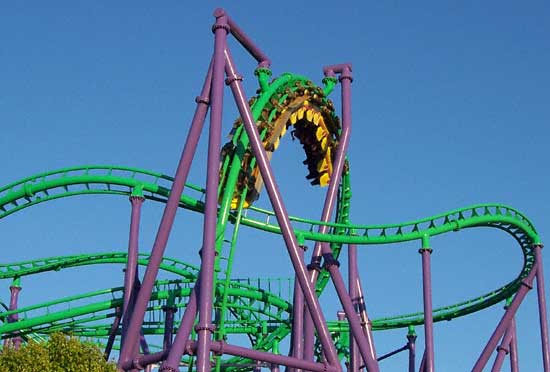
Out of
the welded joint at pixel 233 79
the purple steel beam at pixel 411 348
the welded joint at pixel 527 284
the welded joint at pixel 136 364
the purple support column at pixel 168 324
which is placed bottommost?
the welded joint at pixel 136 364

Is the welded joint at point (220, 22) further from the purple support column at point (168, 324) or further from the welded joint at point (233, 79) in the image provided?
the purple support column at point (168, 324)

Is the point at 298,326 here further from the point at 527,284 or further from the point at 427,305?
the point at 527,284

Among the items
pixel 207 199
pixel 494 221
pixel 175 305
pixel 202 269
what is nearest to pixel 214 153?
pixel 207 199

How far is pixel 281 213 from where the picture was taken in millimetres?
14938

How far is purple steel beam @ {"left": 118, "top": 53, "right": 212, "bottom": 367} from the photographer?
14508 millimetres

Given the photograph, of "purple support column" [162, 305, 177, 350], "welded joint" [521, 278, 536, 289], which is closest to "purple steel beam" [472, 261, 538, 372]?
"welded joint" [521, 278, 536, 289]

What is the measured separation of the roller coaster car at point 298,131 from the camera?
54.0 feet

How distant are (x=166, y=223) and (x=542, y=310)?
25.8ft

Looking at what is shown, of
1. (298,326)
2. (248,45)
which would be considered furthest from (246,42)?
(298,326)

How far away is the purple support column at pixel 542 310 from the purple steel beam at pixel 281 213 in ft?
18.1

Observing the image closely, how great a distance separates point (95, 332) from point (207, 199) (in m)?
6.89

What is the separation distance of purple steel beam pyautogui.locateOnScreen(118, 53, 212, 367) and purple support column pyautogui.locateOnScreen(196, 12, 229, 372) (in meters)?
0.48

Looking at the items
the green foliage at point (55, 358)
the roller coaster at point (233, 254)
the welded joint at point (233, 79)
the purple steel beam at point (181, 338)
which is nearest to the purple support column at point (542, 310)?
the roller coaster at point (233, 254)

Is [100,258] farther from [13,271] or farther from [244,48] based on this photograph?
[244,48]
